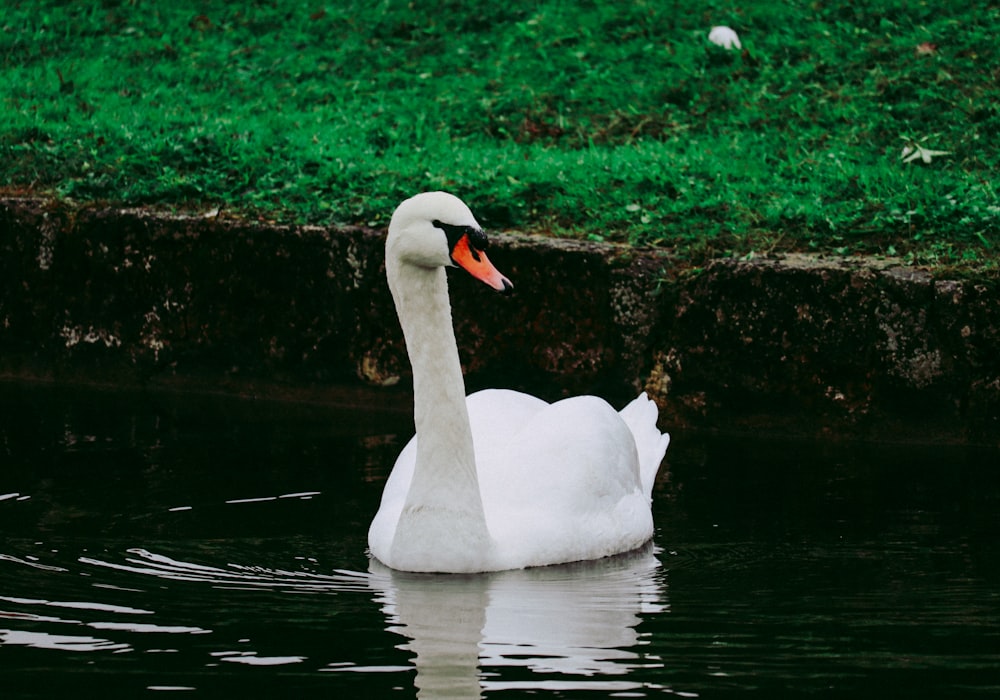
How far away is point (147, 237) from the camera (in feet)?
28.0

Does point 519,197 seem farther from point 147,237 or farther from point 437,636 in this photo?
point 437,636

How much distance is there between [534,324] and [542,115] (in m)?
2.65

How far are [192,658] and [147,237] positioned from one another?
188 inches

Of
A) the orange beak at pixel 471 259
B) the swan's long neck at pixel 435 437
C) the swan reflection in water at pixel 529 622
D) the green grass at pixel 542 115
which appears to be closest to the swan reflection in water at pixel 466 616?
the swan reflection in water at pixel 529 622

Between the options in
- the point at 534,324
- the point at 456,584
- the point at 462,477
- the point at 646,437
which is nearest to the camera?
the point at 456,584

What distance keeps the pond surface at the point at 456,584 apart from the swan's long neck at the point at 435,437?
5.7 inches

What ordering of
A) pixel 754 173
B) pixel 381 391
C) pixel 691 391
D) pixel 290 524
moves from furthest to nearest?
pixel 754 173
pixel 381 391
pixel 691 391
pixel 290 524

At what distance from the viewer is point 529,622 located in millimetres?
4496

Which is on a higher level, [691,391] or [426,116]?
[426,116]

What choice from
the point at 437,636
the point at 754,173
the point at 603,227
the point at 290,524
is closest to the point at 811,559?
the point at 437,636

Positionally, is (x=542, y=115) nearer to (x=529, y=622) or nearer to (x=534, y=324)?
(x=534, y=324)

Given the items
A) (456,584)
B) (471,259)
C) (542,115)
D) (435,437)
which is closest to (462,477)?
(435,437)

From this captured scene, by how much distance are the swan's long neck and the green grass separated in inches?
110

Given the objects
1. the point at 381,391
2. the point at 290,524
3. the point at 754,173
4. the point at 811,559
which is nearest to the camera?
the point at 811,559
